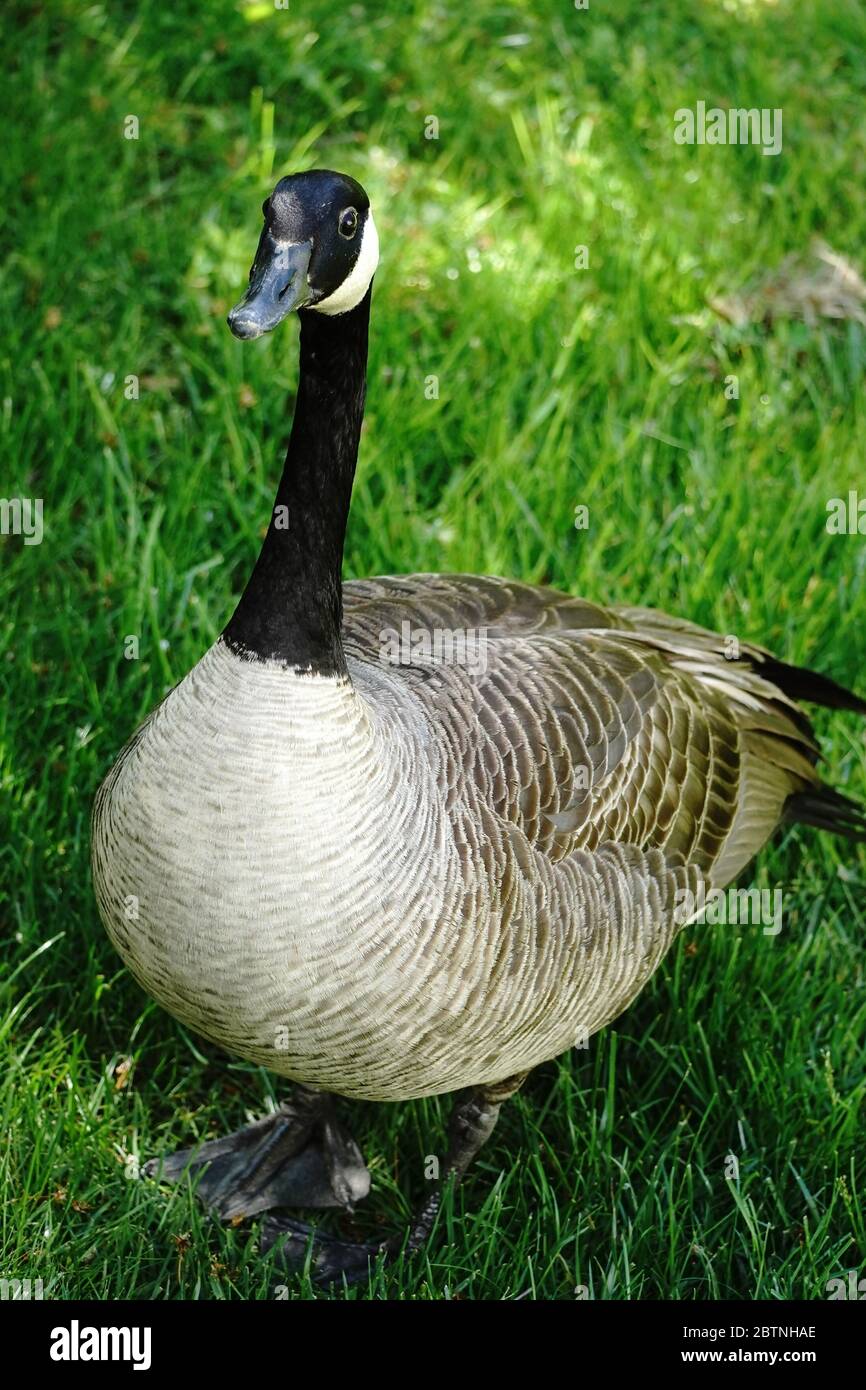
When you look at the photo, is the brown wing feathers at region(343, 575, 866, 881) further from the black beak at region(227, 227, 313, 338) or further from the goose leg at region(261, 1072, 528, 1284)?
the black beak at region(227, 227, 313, 338)

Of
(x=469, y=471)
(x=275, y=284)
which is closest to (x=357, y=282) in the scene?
(x=275, y=284)

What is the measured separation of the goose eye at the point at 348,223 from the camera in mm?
2686

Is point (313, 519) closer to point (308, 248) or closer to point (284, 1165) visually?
point (308, 248)

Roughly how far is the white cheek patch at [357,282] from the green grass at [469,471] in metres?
1.64

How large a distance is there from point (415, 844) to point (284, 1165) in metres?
1.12

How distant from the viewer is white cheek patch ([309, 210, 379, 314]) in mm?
2766

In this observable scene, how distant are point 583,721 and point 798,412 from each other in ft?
8.90

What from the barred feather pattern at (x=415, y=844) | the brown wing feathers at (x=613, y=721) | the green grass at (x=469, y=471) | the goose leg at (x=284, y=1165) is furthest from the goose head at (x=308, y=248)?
the goose leg at (x=284, y=1165)

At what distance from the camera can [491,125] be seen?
6.52m

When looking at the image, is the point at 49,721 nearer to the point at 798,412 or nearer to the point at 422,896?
the point at 422,896

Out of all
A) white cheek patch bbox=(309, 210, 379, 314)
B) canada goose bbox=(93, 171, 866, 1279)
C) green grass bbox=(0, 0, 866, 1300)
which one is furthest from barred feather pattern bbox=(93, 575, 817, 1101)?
white cheek patch bbox=(309, 210, 379, 314)

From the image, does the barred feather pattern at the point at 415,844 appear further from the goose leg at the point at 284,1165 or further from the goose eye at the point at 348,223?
the goose eye at the point at 348,223

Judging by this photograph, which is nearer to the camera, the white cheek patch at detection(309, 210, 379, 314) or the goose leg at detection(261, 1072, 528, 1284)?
the white cheek patch at detection(309, 210, 379, 314)

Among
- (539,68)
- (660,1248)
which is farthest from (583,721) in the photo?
(539,68)
